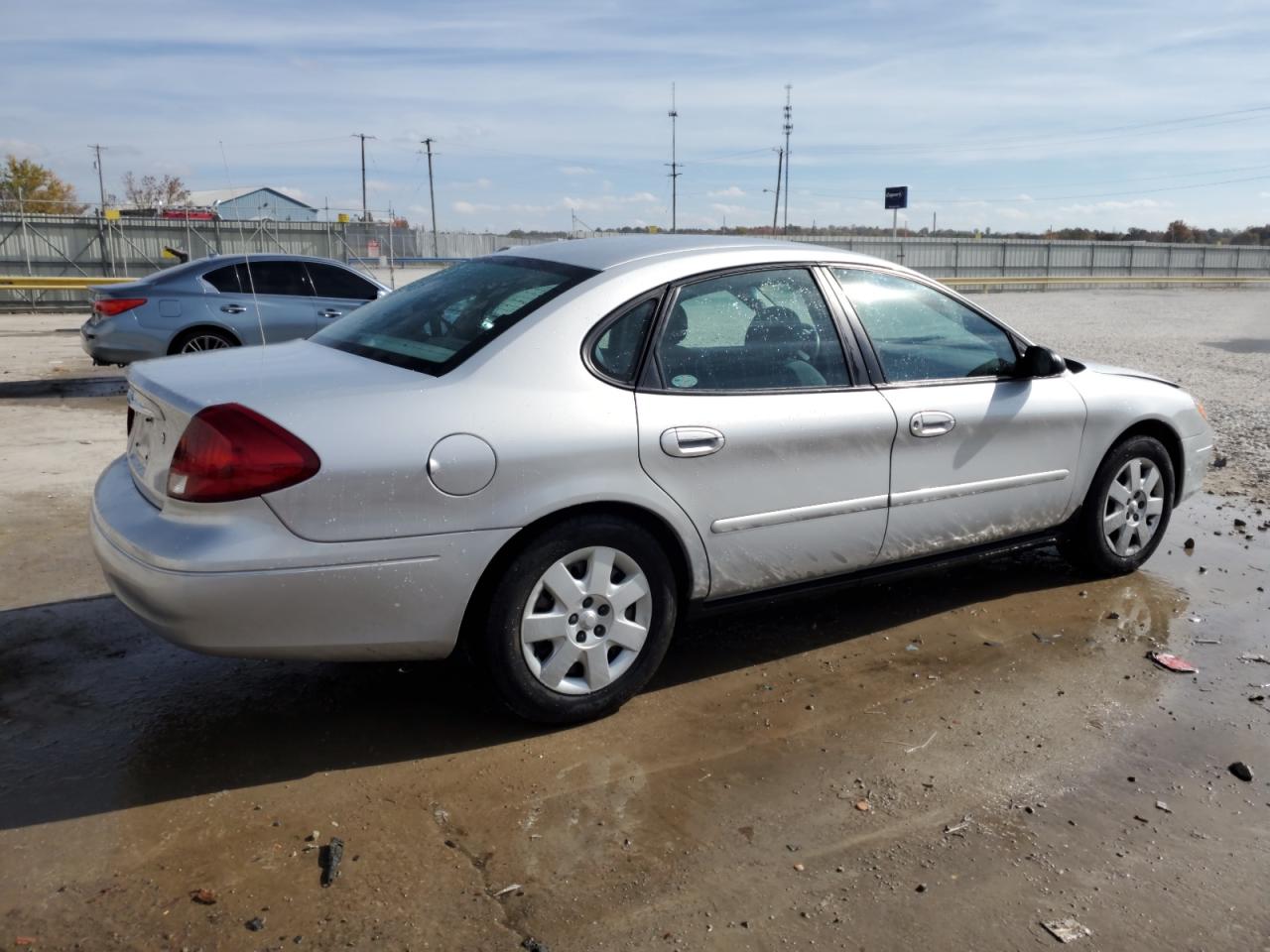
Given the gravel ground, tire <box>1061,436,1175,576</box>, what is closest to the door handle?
tire <box>1061,436,1175,576</box>

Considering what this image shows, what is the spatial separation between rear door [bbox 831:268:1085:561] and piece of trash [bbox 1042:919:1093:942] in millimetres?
1853

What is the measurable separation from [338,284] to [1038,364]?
8.47 meters

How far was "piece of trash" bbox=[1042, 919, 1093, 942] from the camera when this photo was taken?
2740 millimetres

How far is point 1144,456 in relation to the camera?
538 cm

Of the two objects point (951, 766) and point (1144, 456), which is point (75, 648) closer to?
point (951, 766)

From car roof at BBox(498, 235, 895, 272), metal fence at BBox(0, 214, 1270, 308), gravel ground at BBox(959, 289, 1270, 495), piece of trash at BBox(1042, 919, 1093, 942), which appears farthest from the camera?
metal fence at BBox(0, 214, 1270, 308)

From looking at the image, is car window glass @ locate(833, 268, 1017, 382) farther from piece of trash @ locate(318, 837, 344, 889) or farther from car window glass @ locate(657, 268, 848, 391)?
piece of trash @ locate(318, 837, 344, 889)

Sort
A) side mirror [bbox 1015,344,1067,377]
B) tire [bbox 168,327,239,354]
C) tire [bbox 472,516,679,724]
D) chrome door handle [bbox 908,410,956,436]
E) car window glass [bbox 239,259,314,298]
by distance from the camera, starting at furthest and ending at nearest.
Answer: car window glass [bbox 239,259,314,298] → tire [bbox 168,327,239,354] → side mirror [bbox 1015,344,1067,377] → chrome door handle [bbox 908,410,956,436] → tire [bbox 472,516,679,724]

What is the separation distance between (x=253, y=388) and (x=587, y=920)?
1910 mm

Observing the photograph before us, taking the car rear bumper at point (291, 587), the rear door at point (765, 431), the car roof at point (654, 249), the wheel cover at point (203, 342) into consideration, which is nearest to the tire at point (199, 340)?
the wheel cover at point (203, 342)

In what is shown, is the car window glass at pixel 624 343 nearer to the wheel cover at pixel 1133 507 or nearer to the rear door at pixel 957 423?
the rear door at pixel 957 423

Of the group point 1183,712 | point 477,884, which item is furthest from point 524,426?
point 1183,712

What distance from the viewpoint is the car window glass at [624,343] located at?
3762 mm

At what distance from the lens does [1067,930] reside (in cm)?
277
